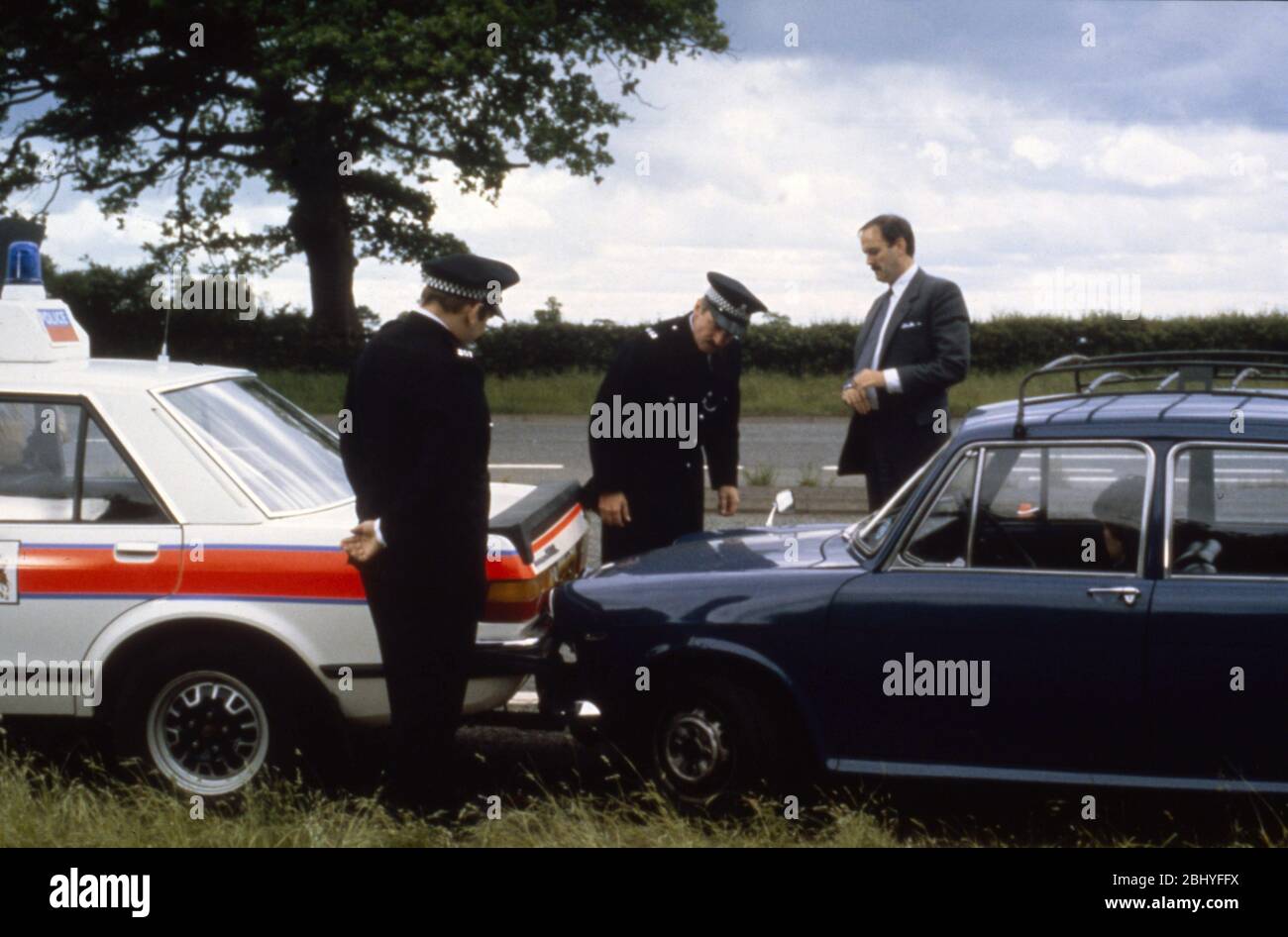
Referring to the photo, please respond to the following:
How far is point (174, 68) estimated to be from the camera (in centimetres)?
3039

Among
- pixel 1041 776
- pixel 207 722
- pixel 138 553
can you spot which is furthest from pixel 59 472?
pixel 1041 776

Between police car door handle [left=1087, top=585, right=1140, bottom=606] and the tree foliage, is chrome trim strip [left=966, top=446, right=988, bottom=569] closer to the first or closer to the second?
police car door handle [left=1087, top=585, right=1140, bottom=606]

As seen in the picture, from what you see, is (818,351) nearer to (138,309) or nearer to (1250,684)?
(138,309)

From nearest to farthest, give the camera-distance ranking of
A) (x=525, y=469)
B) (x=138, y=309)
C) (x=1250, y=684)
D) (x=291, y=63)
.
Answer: (x=1250, y=684) < (x=525, y=469) < (x=291, y=63) < (x=138, y=309)

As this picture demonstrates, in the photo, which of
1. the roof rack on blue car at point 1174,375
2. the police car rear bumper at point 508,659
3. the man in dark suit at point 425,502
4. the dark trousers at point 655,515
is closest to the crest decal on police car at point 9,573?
the man in dark suit at point 425,502

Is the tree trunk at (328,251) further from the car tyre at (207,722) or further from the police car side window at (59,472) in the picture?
the car tyre at (207,722)

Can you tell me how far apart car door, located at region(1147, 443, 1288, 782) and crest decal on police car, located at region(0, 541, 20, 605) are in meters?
3.92

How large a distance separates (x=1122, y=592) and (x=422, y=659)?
2.26 meters

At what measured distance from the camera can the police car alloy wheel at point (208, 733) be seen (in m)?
5.55

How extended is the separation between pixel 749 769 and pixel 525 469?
12700 mm

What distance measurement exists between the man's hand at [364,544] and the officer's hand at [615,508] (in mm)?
1959

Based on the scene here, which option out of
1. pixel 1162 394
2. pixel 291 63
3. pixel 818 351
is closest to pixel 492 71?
pixel 291 63
